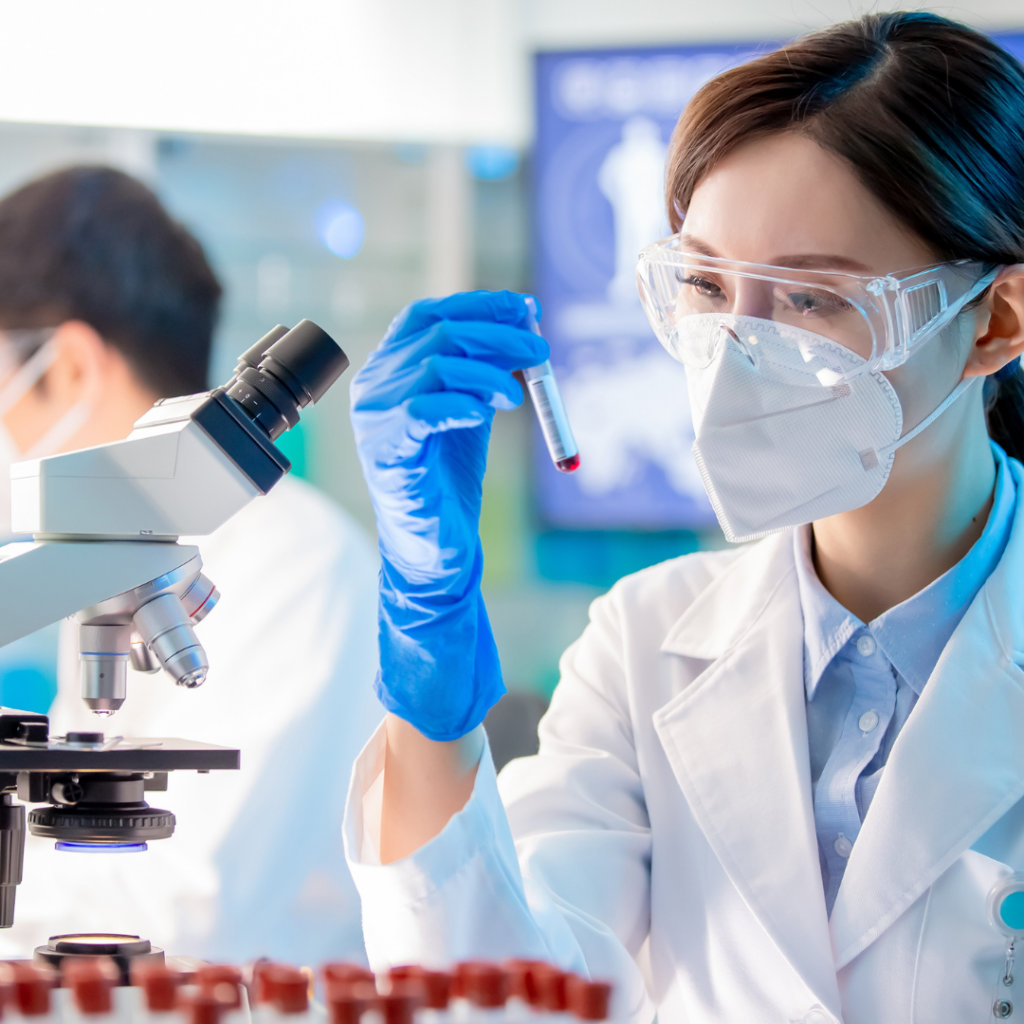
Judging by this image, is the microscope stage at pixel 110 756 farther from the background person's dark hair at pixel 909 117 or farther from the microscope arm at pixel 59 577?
the background person's dark hair at pixel 909 117

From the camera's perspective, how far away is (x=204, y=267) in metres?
2.12

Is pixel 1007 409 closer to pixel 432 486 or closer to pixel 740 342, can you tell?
pixel 740 342

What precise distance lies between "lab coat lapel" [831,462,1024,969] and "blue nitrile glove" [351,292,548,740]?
46 cm

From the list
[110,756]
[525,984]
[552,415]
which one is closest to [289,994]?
[525,984]

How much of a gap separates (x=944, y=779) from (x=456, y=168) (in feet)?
8.72

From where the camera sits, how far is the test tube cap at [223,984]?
635 mm

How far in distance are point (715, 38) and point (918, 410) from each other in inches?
97.8

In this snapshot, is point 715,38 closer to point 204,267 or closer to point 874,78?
point 204,267

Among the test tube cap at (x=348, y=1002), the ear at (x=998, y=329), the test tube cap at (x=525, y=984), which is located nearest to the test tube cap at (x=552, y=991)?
the test tube cap at (x=525, y=984)

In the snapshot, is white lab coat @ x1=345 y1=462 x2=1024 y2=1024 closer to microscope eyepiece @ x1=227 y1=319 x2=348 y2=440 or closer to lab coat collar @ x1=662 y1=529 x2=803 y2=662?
lab coat collar @ x1=662 y1=529 x2=803 y2=662

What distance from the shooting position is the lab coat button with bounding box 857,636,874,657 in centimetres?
133

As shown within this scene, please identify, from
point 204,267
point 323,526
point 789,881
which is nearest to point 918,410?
point 789,881

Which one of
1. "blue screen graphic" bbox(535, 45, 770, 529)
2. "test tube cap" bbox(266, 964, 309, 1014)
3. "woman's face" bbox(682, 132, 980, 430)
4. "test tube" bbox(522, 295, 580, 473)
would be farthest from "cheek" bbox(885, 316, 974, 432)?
"blue screen graphic" bbox(535, 45, 770, 529)

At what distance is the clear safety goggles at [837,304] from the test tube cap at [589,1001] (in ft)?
2.54
